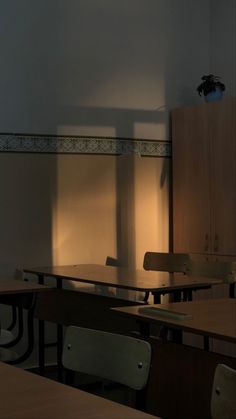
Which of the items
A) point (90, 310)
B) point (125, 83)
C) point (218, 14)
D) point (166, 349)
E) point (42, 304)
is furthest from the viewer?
point (218, 14)

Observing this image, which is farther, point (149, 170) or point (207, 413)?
point (149, 170)

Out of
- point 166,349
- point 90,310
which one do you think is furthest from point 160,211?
point 166,349

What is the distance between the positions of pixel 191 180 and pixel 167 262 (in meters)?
1.11

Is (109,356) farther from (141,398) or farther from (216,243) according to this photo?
(216,243)

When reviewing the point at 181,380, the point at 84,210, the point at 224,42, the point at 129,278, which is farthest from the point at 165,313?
the point at 224,42

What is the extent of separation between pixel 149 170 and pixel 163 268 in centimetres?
125

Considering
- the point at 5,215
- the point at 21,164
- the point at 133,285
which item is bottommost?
→ the point at 133,285

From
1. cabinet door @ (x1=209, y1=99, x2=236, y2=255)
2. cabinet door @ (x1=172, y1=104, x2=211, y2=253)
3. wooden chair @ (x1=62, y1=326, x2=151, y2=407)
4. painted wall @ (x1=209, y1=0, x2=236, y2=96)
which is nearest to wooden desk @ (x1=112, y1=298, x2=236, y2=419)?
wooden chair @ (x1=62, y1=326, x2=151, y2=407)

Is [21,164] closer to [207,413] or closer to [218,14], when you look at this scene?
[218,14]

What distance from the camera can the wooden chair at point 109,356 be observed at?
1945mm

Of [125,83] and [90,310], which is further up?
[125,83]

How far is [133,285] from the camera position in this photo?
144 inches

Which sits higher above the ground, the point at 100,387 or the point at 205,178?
the point at 205,178

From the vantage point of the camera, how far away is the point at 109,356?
204 cm
